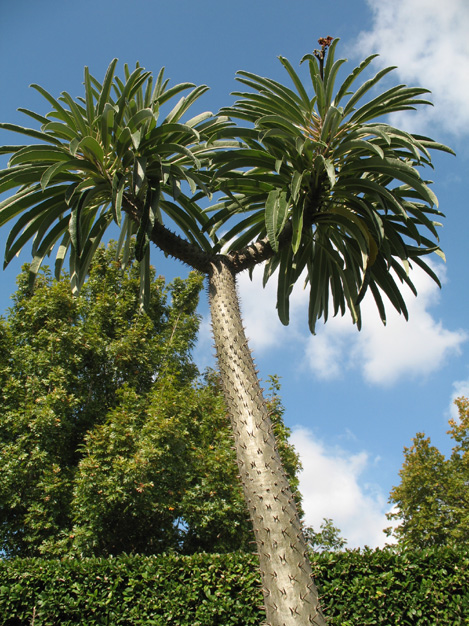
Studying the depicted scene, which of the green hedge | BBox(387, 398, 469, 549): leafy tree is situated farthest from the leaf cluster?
BBox(387, 398, 469, 549): leafy tree

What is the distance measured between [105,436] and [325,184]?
7.02m

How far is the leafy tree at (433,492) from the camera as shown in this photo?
18359 millimetres

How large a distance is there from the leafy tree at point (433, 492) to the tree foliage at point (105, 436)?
8.81 m

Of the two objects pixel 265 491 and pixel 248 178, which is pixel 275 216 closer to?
pixel 248 178

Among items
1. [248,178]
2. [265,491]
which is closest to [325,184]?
[248,178]

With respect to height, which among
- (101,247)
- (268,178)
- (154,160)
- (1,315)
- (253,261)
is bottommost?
(253,261)

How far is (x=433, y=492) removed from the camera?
19.4 metres

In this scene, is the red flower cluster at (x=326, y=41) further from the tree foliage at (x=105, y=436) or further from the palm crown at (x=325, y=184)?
the tree foliage at (x=105, y=436)

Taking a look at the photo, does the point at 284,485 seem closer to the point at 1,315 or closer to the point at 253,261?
the point at 253,261

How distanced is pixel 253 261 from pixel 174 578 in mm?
4788

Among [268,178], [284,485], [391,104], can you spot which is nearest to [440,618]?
[284,485]

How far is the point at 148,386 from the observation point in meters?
12.2

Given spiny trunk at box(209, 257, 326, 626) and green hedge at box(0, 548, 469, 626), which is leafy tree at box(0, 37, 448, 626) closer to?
spiny trunk at box(209, 257, 326, 626)

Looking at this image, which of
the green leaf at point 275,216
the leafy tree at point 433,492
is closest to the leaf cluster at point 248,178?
the green leaf at point 275,216
